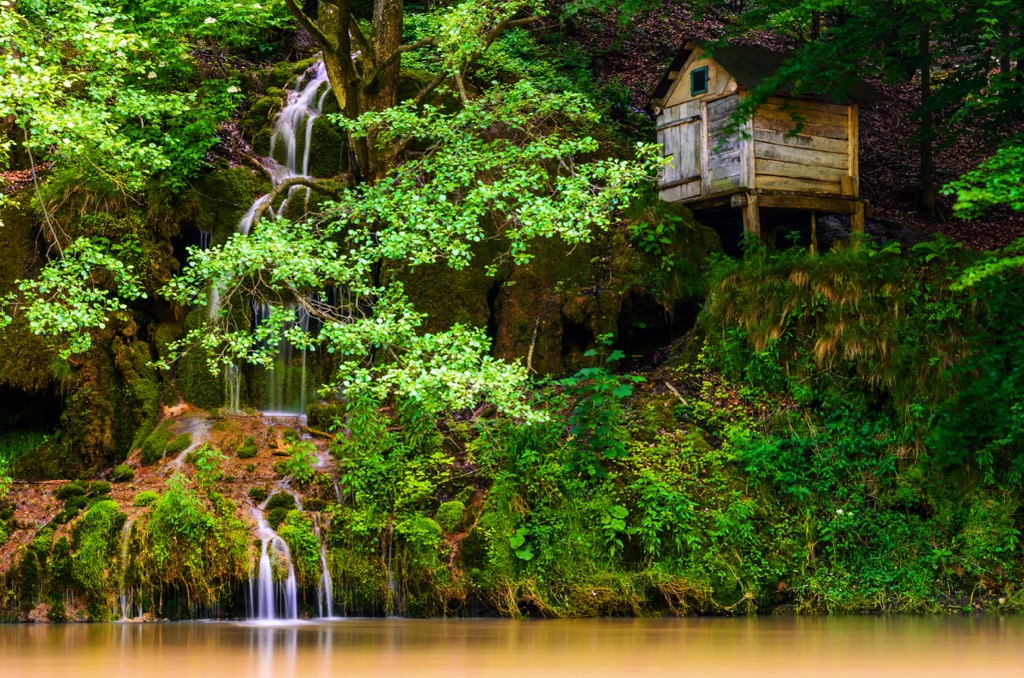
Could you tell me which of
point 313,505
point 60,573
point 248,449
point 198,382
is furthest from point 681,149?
point 60,573

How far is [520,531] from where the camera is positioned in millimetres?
11750

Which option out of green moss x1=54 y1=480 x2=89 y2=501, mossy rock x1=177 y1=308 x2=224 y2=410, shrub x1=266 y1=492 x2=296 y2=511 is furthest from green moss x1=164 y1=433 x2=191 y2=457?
shrub x1=266 y1=492 x2=296 y2=511

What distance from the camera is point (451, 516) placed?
12.0 m

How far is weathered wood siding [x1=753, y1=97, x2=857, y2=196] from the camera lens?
16.7 meters

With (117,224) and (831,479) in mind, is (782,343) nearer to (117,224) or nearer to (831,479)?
(831,479)

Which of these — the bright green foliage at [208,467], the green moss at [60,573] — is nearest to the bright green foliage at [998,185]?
the bright green foliage at [208,467]

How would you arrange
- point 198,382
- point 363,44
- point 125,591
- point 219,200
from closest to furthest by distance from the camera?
point 125,591 < point 363,44 < point 198,382 < point 219,200

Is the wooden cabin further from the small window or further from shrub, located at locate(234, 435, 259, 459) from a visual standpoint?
shrub, located at locate(234, 435, 259, 459)

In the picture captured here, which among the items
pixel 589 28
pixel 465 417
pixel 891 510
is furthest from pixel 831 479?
pixel 589 28

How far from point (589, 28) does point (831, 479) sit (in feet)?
45.7

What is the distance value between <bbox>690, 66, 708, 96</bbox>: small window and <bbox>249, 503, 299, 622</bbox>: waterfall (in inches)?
399

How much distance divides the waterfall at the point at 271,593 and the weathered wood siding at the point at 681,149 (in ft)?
30.0

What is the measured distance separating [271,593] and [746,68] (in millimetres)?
11089

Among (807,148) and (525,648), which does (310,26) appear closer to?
(807,148)
